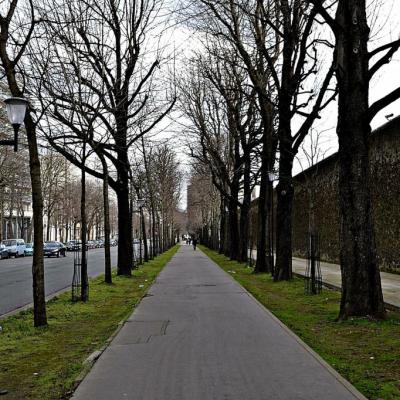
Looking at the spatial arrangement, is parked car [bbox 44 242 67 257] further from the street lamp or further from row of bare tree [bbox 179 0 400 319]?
the street lamp

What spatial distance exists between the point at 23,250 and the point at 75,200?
26.5 metres

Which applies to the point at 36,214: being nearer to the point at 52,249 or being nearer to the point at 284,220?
the point at 284,220

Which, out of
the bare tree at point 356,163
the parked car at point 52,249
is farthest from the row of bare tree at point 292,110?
the parked car at point 52,249

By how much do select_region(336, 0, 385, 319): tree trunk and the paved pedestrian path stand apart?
1.61 meters

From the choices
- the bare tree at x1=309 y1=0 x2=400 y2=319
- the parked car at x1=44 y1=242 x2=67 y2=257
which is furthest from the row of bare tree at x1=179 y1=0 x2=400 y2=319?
the parked car at x1=44 y1=242 x2=67 y2=257

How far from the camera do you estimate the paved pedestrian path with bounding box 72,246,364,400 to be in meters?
5.61

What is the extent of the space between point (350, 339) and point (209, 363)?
2.82 meters

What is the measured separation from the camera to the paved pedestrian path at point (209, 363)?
5605mm

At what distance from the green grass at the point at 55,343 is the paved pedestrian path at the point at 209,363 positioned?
0.36 m

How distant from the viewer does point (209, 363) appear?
689cm

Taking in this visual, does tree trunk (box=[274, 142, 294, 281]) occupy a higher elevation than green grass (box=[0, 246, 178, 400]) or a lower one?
higher

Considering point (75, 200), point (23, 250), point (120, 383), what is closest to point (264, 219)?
point (120, 383)

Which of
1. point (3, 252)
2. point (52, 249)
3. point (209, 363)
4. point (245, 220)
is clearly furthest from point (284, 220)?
point (3, 252)

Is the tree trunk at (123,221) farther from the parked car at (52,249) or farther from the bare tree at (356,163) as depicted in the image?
the parked car at (52,249)
